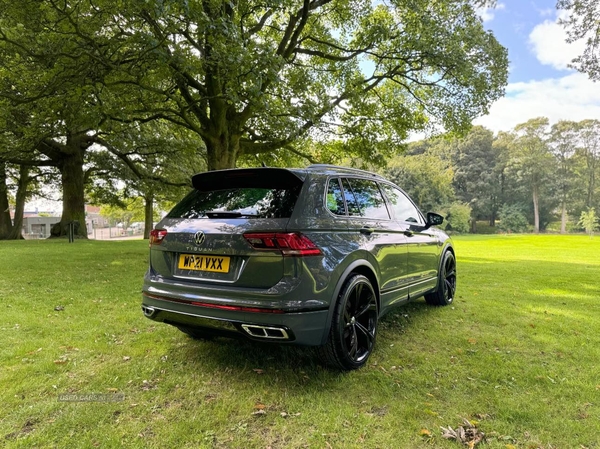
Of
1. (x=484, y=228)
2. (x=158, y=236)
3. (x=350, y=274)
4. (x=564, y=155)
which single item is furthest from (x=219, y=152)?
(x=564, y=155)

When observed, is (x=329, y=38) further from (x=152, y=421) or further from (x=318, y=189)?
(x=152, y=421)

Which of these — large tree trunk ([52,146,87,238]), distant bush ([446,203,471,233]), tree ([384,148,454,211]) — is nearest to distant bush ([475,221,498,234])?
distant bush ([446,203,471,233])

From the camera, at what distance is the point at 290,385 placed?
2854mm

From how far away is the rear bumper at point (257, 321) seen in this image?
2.57m

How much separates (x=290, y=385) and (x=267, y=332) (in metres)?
0.57

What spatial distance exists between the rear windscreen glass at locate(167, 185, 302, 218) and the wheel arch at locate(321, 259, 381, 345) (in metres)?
0.71

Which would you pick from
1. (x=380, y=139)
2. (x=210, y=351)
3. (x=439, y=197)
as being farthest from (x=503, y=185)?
(x=210, y=351)

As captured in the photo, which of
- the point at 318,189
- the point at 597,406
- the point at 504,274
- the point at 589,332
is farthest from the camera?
the point at 504,274

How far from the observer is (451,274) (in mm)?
5855

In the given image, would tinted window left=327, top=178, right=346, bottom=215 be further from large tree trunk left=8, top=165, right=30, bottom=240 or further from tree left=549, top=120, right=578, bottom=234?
tree left=549, top=120, right=578, bottom=234

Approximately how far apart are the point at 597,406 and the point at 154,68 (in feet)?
27.7

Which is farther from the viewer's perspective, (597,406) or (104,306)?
(104,306)

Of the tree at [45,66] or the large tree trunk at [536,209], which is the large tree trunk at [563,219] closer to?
the large tree trunk at [536,209]

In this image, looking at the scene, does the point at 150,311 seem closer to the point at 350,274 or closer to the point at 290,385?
the point at 290,385
